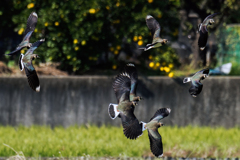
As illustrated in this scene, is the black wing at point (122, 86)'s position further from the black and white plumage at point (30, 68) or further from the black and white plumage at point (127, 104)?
the black and white plumage at point (30, 68)

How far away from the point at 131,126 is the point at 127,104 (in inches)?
6.5

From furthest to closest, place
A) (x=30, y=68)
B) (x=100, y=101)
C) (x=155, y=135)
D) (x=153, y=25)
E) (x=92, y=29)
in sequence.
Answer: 1. (x=100, y=101)
2. (x=92, y=29)
3. (x=153, y=25)
4. (x=155, y=135)
5. (x=30, y=68)

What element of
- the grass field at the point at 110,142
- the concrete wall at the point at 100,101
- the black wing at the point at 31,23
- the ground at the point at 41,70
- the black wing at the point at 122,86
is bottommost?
the grass field at the point at 110,142

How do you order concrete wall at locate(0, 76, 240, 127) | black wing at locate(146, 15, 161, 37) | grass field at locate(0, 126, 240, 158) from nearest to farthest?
black wing at locate(146, 15, 161, 37)
grass field at locate(0, 126, 240, 158)
concrete wall at locate(0, 76, 240, 127)

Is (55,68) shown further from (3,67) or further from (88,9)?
(88,9)

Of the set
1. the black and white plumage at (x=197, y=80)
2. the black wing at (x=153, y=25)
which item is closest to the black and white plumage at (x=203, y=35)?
the black and white plumage at (x=197, y=80)

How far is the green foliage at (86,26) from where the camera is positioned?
25.2 feet

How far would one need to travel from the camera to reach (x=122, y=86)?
2191 mm

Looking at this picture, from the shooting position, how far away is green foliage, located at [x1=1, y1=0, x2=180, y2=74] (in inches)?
302

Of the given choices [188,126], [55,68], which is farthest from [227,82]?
[55,68]

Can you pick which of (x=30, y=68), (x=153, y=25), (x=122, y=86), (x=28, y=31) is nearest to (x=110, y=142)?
(x=153, y=25)

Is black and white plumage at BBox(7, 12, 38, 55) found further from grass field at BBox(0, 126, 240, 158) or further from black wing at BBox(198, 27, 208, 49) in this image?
grass field at BBox(0, 126, 240, 158)

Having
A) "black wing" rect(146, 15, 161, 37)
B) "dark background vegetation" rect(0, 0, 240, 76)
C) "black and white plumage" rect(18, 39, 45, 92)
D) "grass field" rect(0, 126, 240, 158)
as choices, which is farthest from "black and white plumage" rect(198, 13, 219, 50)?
→ "dark background vegetation" rect(0, 0, 240, 76)

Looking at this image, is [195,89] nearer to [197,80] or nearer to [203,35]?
[197,80]
